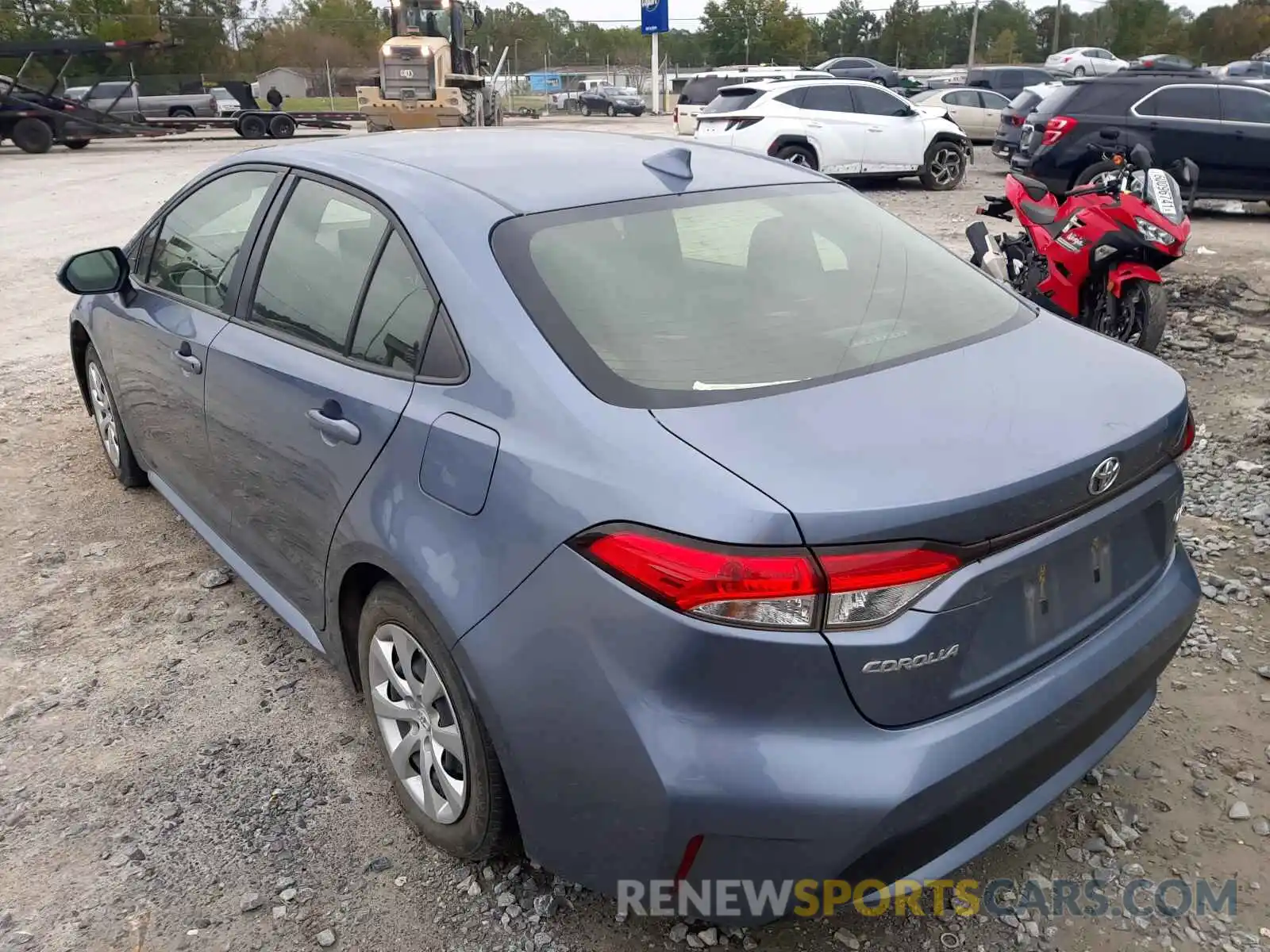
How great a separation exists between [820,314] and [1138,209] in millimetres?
4384

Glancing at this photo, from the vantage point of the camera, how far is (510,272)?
226 centimetres

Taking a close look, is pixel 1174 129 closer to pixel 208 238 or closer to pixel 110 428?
pixel 208 238

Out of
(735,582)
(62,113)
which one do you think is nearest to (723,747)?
(735,582)

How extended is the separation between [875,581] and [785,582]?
0.16 meters

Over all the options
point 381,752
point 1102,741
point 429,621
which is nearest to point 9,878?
point 381,752

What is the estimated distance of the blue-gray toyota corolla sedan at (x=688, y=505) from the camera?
5.70 feet

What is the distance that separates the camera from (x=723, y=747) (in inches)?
68.7

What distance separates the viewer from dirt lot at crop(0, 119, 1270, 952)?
2.29m

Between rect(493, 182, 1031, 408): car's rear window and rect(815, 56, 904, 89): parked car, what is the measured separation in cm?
2996

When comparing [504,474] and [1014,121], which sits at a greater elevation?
[1014,121]

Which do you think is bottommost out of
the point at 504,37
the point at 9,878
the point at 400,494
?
the point at 9,878

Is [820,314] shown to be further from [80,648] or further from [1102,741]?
[80,648]

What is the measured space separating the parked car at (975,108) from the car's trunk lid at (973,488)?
21.6 m

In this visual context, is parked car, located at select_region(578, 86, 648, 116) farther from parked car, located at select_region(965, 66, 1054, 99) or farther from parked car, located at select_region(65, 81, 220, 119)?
parked car, located at select_region(965, 66, 1054, 99)
